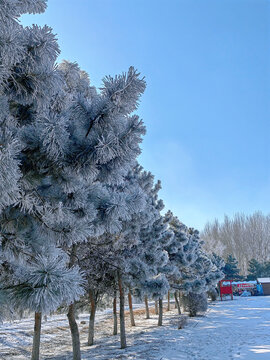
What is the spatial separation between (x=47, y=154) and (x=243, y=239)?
56.1 meters

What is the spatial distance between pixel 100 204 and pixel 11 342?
15.7 m

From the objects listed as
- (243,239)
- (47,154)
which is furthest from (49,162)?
(243,239)

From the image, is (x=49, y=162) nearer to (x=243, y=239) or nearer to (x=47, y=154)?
(x=47, y=154)

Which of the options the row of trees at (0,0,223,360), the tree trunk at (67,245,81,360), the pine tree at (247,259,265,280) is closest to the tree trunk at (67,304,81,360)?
the tree trunk at (67,245,81,360)

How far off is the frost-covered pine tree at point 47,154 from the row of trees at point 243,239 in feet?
162

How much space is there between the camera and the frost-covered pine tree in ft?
5.57

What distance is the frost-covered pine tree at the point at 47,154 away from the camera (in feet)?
5.57

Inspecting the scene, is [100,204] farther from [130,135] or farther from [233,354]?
[233,354]

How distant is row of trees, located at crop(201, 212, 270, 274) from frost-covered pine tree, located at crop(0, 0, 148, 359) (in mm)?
49419

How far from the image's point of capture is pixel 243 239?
175ft

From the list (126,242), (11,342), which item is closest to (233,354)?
(126,242)

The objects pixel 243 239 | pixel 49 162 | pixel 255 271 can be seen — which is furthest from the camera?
pixel 243 239

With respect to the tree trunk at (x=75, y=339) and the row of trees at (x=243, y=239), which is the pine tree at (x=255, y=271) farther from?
the tree trunk at (x=75, y=339)

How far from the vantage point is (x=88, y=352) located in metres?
10.1
